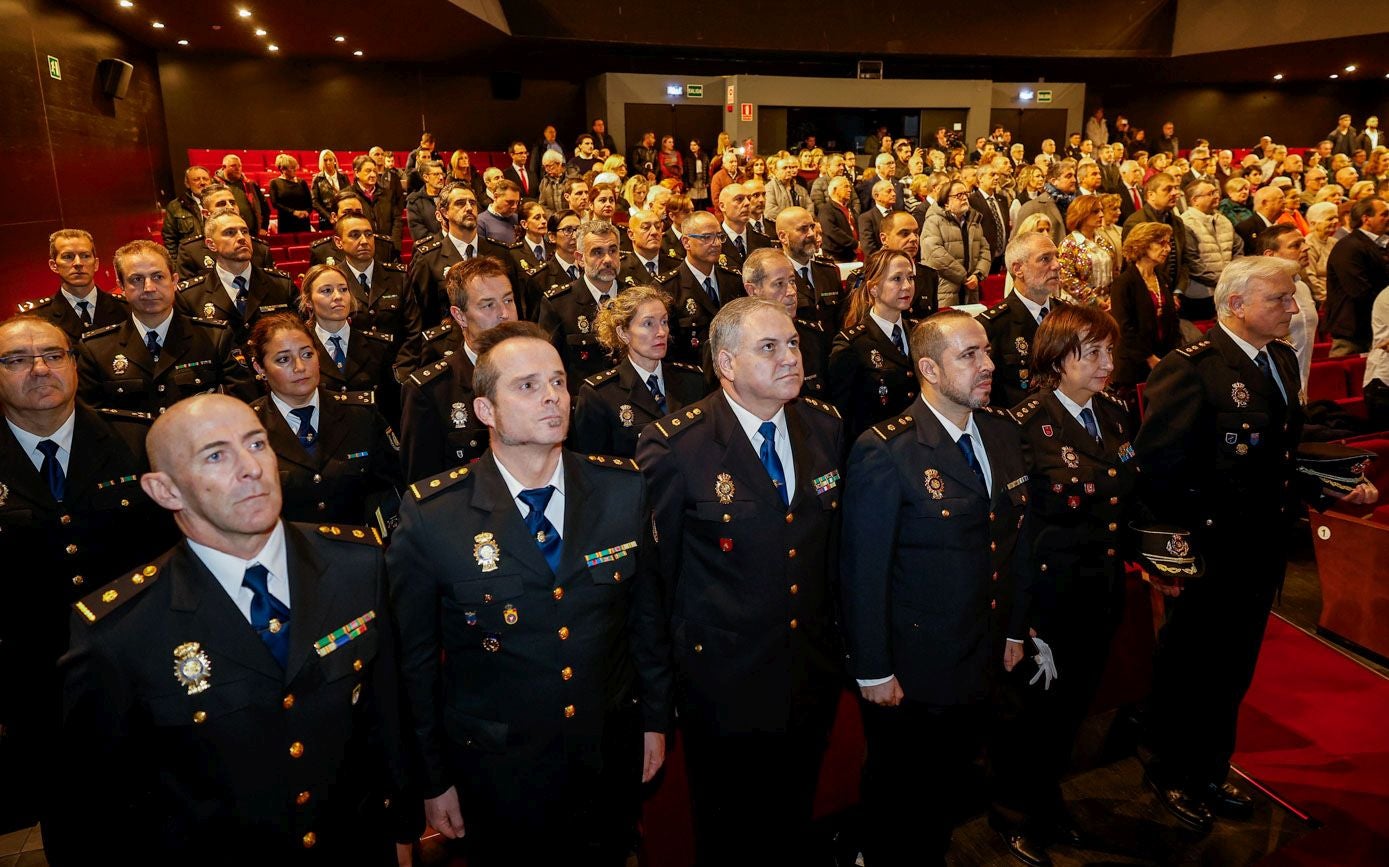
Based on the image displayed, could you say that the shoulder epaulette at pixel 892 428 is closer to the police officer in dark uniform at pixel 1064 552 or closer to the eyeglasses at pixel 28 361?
the police officer in dark uniform at pixel 1064 552

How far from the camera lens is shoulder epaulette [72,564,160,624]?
1694 millimetres

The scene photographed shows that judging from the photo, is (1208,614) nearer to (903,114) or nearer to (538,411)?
(538,411)

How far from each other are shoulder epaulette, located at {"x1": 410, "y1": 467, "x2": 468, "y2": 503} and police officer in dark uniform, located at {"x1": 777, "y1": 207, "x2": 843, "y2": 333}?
132 inches

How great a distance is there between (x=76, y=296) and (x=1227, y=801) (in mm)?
6215

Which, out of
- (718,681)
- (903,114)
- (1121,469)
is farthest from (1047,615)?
(903,114)

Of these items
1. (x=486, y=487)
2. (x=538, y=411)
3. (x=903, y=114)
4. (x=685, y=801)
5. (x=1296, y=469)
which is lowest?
(x=685, y=801)

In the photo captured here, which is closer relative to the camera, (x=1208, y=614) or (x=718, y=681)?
(x=718, y=681)

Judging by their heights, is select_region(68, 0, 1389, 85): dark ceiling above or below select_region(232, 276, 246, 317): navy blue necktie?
above

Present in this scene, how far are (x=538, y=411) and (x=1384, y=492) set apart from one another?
468cm

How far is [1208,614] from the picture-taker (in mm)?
3141

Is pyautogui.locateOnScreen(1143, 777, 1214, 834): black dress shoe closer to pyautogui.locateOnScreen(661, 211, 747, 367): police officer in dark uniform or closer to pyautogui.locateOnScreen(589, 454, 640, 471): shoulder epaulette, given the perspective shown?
pyautogui.locateOnScreen(589, 454, 640, 471): shoulder epaulette

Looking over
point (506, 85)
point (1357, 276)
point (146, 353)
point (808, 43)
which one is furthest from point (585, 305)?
point (506, 85)

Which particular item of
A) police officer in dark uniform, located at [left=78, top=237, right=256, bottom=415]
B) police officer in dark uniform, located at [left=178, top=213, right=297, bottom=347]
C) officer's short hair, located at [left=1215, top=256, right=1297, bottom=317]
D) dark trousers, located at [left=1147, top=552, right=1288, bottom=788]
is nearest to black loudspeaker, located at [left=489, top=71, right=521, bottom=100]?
police officer in dark uniform, located at [left=178, top=213, right=297, bottom=347]

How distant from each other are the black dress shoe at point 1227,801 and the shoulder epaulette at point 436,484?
116 inches
